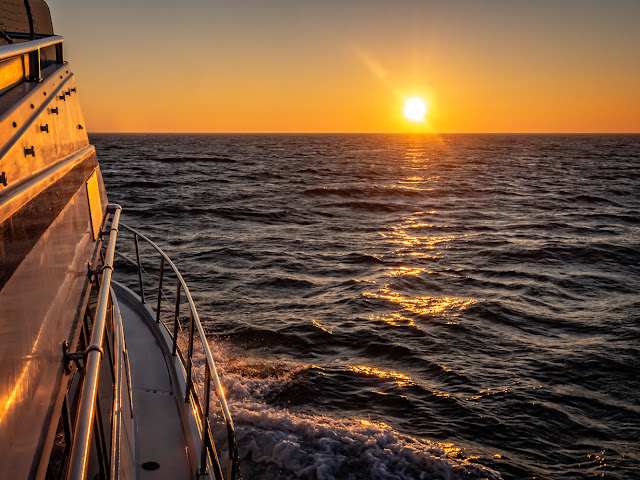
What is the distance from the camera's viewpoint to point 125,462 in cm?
307

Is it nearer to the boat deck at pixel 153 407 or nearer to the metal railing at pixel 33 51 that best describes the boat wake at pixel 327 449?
the boat deck at pixel 153 407

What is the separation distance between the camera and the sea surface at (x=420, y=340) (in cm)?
662

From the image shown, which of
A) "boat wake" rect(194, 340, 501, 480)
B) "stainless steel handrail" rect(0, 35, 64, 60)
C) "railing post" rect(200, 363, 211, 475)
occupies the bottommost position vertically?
"boat wake" rect(194, 340, 501, 480)

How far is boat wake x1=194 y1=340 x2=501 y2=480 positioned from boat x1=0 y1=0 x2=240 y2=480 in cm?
208

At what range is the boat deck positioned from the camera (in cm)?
362

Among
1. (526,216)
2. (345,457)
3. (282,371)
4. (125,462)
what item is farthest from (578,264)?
(125,462)

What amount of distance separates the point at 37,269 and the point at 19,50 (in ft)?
3.17

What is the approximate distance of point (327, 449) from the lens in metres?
6.43

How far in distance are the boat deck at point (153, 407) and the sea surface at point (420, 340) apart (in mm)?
1761

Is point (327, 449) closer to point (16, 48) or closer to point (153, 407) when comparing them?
point (153, 407)

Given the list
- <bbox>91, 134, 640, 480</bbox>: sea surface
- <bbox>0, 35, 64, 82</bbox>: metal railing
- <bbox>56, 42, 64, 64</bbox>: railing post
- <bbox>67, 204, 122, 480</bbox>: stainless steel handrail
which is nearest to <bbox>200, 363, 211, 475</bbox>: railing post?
<bbox>67, 204, 122, 480</bbox>: stainless steel handrail

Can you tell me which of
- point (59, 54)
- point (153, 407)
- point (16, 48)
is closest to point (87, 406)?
point (16, 48)

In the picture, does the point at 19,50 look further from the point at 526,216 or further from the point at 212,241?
the point at 526,216

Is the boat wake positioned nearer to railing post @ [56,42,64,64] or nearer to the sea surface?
the sea surface
